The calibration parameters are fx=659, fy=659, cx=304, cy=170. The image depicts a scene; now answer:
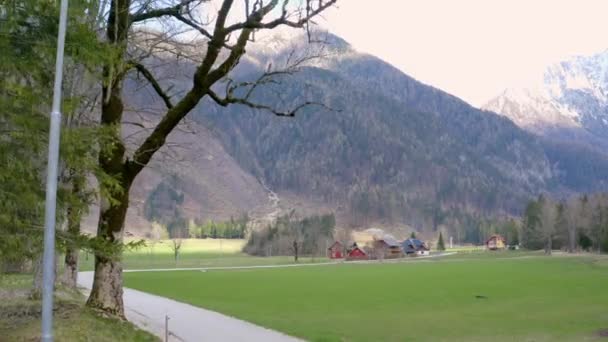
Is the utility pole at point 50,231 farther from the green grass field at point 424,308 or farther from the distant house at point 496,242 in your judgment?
the distant house at point 496,242

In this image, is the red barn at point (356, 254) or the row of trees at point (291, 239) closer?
the red barn at point (356, 254)

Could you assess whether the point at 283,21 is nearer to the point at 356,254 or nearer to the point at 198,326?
the point at 198,326

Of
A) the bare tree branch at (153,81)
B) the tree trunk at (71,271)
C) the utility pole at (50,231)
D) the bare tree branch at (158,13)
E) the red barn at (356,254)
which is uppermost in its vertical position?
the bare tree branch at (158,13)

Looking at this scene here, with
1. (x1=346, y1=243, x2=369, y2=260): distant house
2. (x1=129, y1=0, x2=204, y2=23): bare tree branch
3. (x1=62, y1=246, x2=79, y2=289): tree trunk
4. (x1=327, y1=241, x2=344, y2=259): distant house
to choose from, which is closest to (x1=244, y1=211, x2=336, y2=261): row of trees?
(x1=327, y1=241, x2=344, y2=259): distant house

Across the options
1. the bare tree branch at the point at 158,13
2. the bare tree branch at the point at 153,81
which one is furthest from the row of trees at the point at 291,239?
the bare tree branch at the point at 158,13

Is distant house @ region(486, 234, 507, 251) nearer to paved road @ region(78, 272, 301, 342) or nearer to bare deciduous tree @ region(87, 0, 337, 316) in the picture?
paved road @ region(78, 272, 301, 342)

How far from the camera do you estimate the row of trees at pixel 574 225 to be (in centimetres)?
12676

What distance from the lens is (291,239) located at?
159375 mm

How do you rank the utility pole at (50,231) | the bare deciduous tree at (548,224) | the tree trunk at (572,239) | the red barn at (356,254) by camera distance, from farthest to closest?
1. the red barn at (356,254)
2. the tree trunk at (572,239)
3. the bare deciduous tree at (548,224)
4. the utility pole at (50,231)

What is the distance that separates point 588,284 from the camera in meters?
53.2

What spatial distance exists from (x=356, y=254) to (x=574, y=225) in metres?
45.8

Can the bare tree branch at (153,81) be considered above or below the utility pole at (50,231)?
above

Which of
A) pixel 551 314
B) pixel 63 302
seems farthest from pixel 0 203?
pixel 551 314

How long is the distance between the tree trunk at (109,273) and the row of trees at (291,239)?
140154mm
